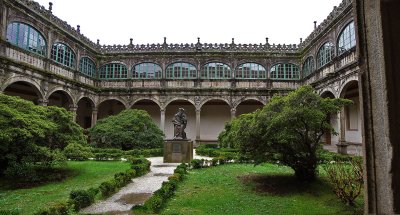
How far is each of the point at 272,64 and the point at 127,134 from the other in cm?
1348

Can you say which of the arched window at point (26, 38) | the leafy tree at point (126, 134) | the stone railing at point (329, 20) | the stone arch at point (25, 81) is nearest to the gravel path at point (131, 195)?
the leafy tree at point (126, 134)

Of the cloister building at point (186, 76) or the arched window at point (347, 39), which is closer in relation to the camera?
the arched window at point (347, 39)

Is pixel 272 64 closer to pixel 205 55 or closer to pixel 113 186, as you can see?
pixel 205 55

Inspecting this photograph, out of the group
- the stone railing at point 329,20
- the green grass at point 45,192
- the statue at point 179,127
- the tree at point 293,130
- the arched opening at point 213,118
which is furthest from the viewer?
the arched opening at point 213,118

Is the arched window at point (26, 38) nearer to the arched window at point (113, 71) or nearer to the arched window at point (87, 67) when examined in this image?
the arched window at point (87, 67)

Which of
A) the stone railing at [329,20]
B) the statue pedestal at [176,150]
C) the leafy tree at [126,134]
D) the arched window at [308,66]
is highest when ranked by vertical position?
the stone railing at [329,20]

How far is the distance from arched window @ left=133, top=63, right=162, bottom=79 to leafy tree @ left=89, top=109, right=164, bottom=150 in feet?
19.8

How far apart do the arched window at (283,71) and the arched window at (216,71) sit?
12.4 ft

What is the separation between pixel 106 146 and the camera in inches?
706

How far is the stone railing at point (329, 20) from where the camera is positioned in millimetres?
16228

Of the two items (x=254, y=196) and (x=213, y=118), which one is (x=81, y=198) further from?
(x=213, y=118)

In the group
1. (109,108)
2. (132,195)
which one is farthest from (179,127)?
(109,108)

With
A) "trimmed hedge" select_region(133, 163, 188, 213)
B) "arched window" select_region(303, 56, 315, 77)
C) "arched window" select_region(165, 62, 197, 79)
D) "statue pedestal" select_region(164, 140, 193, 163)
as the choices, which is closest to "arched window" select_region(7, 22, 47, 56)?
"arched window" select_region(165, 62, 197, 79)

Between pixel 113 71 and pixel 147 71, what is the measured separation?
9.73ft
